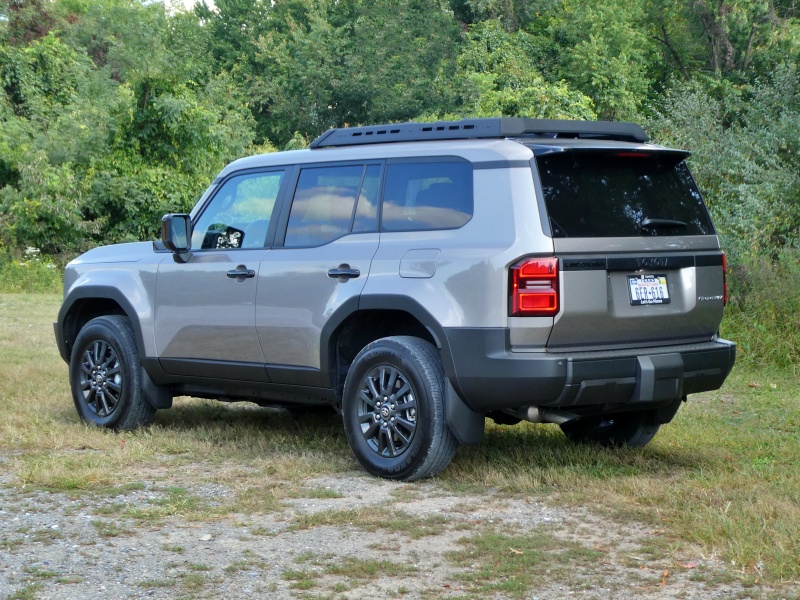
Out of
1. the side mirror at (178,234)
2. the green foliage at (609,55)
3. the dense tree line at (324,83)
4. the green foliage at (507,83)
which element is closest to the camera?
the side mirror at (178,234)

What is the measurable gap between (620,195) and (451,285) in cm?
107

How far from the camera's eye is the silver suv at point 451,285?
6023 millimetres

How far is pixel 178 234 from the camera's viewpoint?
772 cm

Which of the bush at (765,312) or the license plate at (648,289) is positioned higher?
the license plate at (648,289)

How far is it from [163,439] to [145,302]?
0.94 metres

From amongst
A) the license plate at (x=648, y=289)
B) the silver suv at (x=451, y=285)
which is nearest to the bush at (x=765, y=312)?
the silver suv at (x=451, y=285)

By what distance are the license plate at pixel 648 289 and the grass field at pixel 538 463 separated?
950 mm

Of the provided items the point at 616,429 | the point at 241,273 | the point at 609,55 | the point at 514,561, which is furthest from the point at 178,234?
the point at 609,55

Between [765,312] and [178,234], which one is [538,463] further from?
[765,312]

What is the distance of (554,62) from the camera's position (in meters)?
38.8

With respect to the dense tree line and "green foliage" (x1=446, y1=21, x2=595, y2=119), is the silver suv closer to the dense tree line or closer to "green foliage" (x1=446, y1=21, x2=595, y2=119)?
the dense tree line

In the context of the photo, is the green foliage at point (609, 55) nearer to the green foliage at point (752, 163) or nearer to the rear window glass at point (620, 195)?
the green foliage at point (752, 163)

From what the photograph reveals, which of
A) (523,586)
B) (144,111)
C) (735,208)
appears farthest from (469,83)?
(523,586)

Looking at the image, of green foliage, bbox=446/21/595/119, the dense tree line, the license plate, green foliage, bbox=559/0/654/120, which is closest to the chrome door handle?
the license plate
